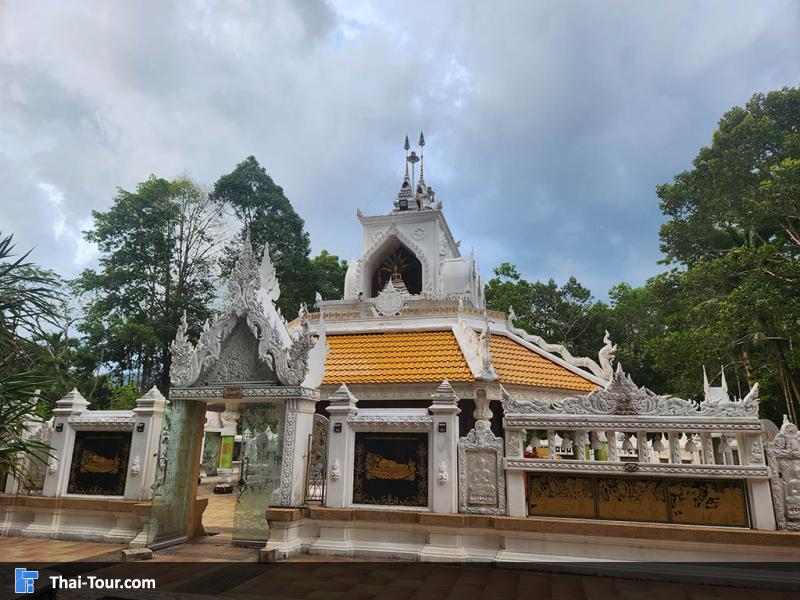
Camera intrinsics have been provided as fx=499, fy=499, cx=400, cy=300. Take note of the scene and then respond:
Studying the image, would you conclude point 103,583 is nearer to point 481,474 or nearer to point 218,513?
point 481,474

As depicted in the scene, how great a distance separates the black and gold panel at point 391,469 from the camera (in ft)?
26.3

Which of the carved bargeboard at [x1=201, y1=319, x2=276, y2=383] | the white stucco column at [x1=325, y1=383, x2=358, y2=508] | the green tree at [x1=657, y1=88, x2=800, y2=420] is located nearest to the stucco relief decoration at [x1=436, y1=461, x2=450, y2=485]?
the white stucco column at [x1=325, y1=383, x2=358, y2=508]

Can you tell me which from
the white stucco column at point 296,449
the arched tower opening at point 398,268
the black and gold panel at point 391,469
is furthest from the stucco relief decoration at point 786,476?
the arched tower opening at point 398,268

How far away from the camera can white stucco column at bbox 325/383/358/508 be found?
26.8 feet

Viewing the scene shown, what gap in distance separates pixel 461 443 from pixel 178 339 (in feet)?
17.8

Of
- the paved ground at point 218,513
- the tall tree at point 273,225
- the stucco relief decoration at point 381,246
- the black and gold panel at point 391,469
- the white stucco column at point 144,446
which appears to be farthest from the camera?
the tall tree at point 273,225

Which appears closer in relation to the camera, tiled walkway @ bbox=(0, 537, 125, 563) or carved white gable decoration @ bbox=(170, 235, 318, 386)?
tiled walkway @ bbox=(0, 537, 125, 563)

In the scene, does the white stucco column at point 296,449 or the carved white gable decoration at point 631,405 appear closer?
the carved white gable decoration at point 631,405

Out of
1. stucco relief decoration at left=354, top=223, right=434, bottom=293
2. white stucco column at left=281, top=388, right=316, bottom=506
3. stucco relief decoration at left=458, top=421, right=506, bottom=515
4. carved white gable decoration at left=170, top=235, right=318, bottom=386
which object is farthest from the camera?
stucco relief decoration at left=354, top=223, right=434, bottom=293

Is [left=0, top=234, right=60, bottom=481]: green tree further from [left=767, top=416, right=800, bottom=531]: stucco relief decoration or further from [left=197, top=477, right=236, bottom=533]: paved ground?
[left=767, top=416, right=800, bottom=531]: stucco relief decoration

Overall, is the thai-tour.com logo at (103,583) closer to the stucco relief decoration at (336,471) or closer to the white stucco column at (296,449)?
the white stucco column at (296,449)

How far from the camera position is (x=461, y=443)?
7.96m

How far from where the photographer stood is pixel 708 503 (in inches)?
275

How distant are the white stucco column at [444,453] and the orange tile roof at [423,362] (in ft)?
17.2
